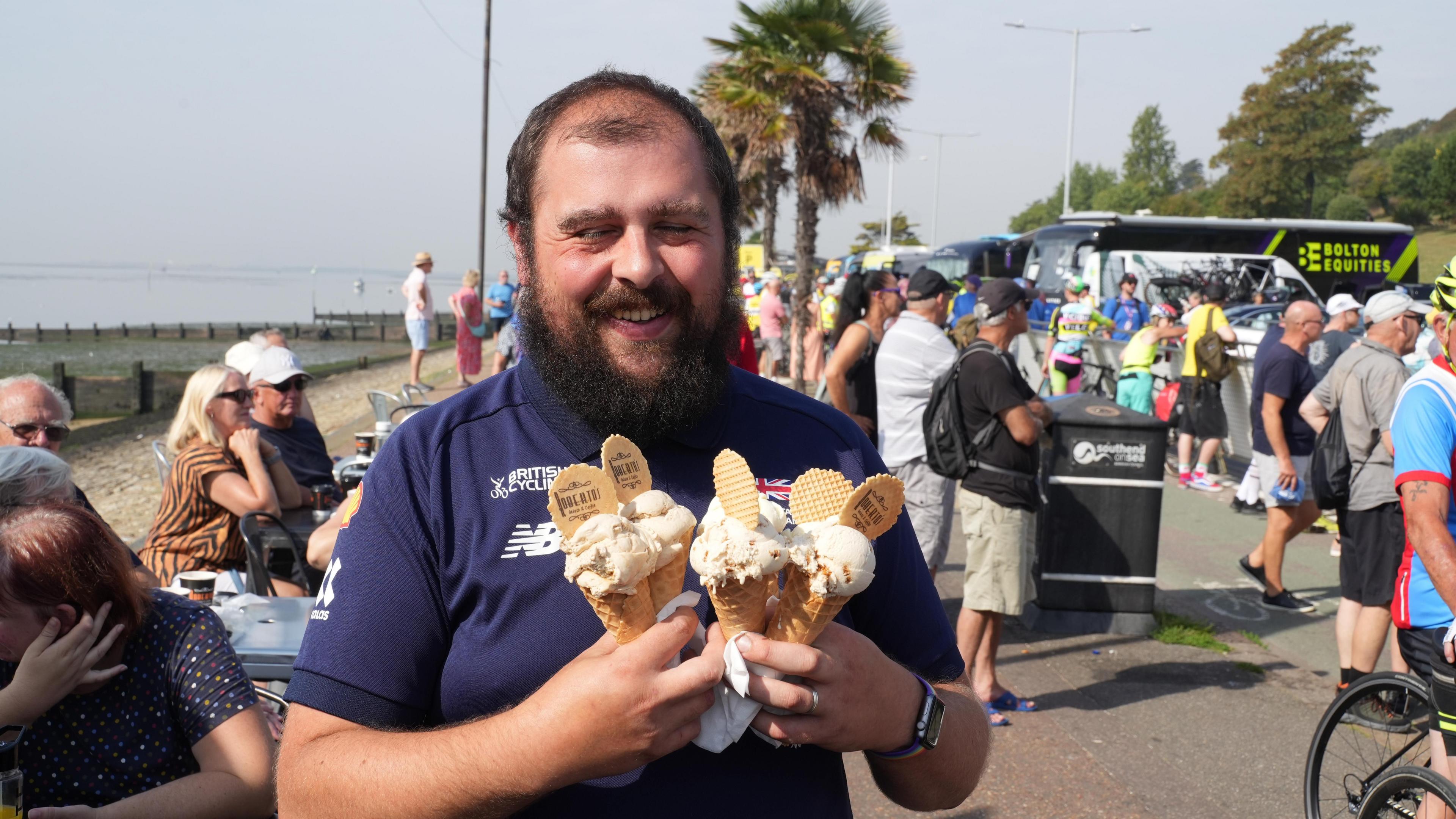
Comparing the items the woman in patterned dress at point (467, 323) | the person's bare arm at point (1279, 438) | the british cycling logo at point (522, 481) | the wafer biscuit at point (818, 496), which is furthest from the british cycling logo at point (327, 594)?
the woman in patterned dress at point (467, 323)

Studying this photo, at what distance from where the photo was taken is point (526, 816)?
4.69 ft

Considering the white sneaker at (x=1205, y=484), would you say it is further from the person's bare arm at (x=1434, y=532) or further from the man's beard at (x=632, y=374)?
the man's beard at (x=632, y=374)

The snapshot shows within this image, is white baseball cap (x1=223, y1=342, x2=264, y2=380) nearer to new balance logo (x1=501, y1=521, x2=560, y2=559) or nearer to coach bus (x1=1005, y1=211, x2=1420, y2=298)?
new balance logo (x1=501, y1=521, x2=560, y2=559)

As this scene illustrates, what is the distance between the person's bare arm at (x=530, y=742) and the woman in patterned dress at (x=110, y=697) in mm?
1390

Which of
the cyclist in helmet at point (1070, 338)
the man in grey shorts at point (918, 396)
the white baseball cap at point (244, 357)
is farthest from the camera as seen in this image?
the cyclist in helmet at point (1070, 338)

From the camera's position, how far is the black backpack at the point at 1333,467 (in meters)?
5.33

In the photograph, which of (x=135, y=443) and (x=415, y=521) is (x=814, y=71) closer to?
(x=135, y=443)

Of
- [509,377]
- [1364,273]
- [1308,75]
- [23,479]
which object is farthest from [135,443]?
[1308,75]

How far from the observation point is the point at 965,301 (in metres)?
17.3

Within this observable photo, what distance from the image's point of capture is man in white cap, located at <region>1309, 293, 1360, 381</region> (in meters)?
8.62

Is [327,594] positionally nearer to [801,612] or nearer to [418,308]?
[801,612]

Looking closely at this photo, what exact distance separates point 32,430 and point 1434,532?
17.7 feet

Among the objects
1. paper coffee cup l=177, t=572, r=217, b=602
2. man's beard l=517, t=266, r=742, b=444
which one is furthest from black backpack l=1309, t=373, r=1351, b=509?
paper coffee cup l=177, t=572, r=217, b=602

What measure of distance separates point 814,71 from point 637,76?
19.2 m
